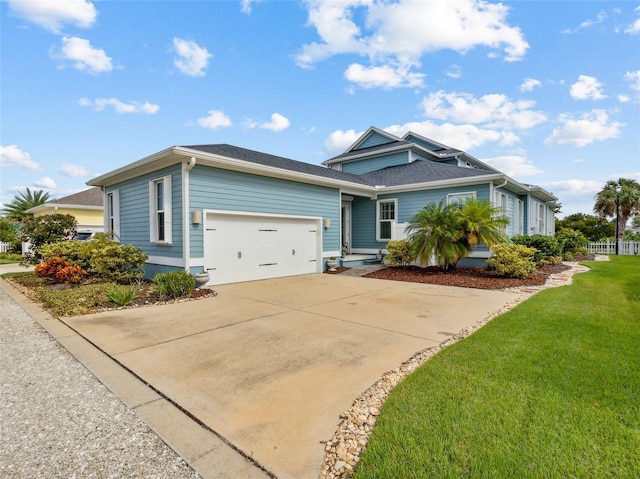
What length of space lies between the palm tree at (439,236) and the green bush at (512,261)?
0.90 meters

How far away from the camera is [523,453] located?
184cm

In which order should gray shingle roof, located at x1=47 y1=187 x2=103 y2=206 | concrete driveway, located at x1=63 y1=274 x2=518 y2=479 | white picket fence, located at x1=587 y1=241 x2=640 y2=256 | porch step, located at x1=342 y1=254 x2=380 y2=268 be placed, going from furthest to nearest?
white picket fence, located at x1=587 y1=241 x2=640 y2=256 < gray shingle roof, located at x1=47 y1=187 x2=103 y2=206 < porch step, located at x1=342 y1=254 x2=380 y2=268 < concrete driveway, located at x1=63 y1=274 x2=518 y2=479

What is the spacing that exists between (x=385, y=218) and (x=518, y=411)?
11.5 metres

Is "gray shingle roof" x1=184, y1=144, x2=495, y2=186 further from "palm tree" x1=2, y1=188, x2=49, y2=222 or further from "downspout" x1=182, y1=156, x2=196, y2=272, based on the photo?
"palm tree" x1=2, y1=188, x2=49, y2=222

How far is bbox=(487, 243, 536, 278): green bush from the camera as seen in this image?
8844 mm

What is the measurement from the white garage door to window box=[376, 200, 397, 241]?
339 cm

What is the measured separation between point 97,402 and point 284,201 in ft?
25.5

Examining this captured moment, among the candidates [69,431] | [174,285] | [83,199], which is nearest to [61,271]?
[174,285]

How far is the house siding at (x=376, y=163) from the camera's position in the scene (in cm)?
1652

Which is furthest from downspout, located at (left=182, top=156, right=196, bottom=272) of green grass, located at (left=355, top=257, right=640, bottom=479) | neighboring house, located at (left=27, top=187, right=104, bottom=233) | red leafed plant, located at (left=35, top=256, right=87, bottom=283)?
neighboring house, located at (left=27, top=187, right=104, bottom=233)

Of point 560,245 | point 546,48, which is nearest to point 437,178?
point 546,48

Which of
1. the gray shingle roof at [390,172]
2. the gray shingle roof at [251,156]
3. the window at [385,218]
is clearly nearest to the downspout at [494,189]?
the gray shingle roof at [390,172]

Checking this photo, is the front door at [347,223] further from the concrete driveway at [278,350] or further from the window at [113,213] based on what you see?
the window at [113,213]

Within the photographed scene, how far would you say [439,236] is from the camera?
9578 millimetres
